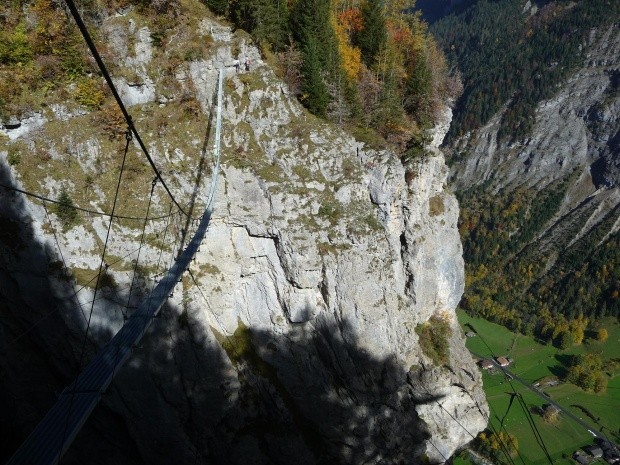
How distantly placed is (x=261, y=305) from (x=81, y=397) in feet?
40.8

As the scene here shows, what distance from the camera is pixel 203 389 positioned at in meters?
21.3

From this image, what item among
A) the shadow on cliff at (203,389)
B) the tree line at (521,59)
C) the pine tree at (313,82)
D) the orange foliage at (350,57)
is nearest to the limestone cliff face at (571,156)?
the tree line at (521,59)

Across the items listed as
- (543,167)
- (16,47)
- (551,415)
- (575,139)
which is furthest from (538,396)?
(575,139)

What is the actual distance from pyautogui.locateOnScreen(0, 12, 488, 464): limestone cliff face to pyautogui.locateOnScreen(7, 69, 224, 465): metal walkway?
5103 mm

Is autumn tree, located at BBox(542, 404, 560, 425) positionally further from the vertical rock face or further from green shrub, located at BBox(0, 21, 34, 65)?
the vertical rock face

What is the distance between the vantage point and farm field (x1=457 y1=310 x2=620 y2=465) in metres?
61.1

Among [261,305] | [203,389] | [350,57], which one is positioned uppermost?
[350,57]

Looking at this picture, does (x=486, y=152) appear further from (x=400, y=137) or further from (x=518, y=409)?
(x=400, y=137)

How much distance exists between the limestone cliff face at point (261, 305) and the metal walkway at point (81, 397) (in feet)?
16.7

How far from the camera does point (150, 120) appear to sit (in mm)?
21734

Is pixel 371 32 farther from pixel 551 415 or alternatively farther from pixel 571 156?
pixel 571 156

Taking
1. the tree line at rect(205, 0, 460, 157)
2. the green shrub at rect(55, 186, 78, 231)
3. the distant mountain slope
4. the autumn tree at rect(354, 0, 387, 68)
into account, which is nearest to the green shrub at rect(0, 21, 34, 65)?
the green shrub at rect(55, 186, 78, 231)

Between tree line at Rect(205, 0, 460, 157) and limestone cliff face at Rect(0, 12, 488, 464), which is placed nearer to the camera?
limestone cliff face at Rect(0, 12, 488, 464)

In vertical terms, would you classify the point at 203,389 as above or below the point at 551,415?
above
